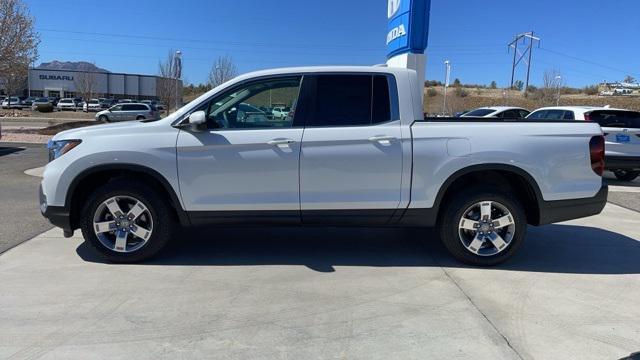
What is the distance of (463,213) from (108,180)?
11.8 ft

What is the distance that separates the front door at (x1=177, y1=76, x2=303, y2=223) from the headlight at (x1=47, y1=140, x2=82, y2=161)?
105 cm

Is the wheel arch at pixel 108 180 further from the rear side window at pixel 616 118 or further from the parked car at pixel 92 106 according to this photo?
the parked car at pixel 92 106

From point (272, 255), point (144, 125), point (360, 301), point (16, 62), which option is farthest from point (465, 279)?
point (16, 62)

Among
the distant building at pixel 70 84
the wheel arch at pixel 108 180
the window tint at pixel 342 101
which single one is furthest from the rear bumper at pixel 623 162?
the distant building at pixel 70 84

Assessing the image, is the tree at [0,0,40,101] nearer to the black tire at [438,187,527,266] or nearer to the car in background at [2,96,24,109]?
the black tire at [438,187,527,266]

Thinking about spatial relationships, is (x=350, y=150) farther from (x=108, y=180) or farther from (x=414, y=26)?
(x=414, y=26)

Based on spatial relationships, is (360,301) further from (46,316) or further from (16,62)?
(16,62)

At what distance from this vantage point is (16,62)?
72.0 ft

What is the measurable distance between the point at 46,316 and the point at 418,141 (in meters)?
3.51

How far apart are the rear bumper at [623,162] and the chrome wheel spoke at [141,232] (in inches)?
395

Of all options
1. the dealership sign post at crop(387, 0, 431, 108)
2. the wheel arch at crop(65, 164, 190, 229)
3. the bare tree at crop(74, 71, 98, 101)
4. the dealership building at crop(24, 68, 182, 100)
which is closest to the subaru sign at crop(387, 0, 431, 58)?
the dealership sign post at crop(387, 0, 431, 108)

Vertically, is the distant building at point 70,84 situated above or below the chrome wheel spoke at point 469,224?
above

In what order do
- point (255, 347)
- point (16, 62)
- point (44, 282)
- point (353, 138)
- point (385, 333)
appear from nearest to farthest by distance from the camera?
1. point (255, 347)
2. point (385, 333)
3. point (44, 282)
4. point (353, 138)
5. point (16, 62)

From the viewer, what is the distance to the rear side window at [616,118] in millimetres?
11406
